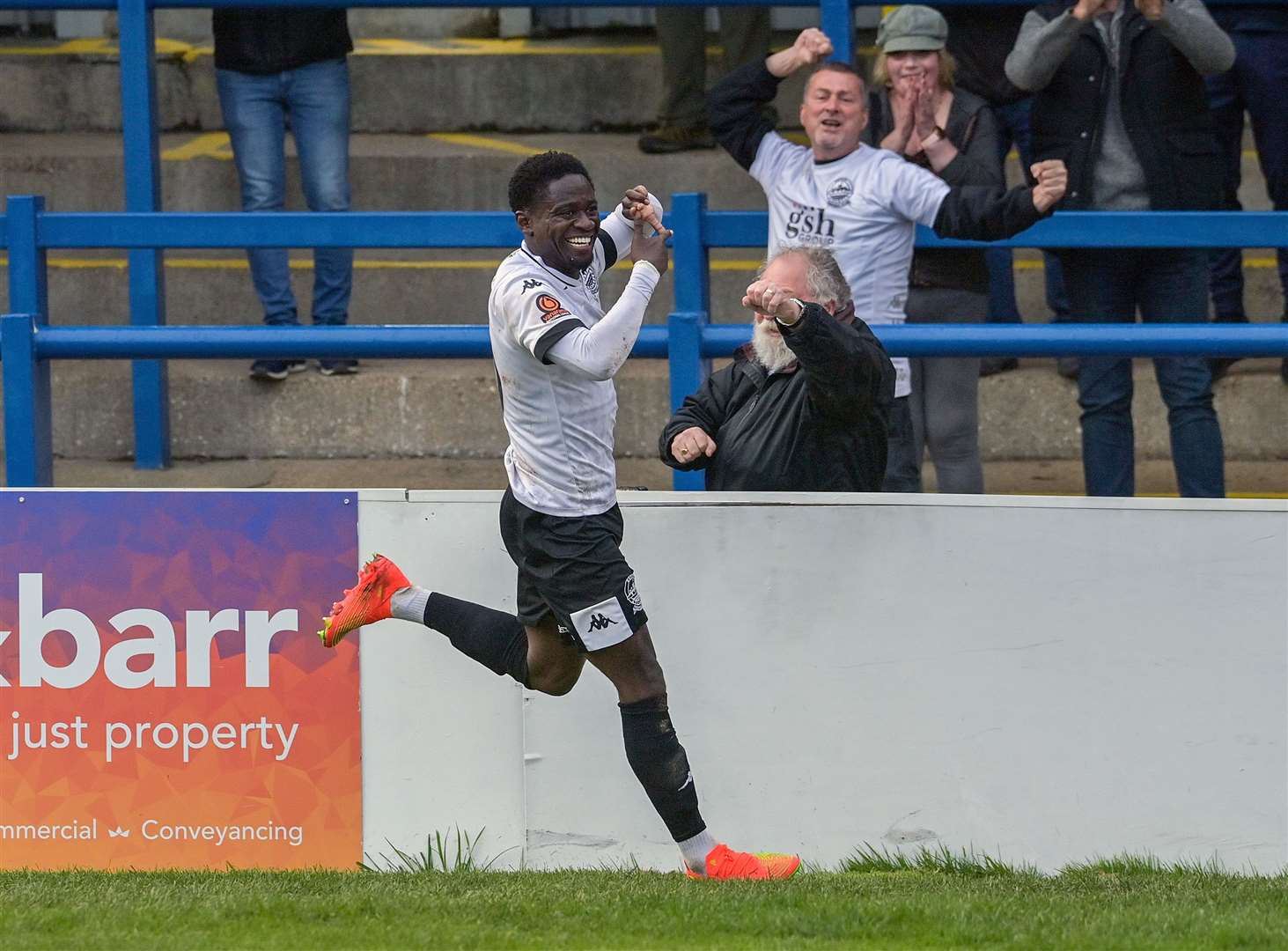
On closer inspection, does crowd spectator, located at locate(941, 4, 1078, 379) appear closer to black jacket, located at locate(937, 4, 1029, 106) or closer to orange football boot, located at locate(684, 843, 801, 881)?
black jacket, located at locate(937, 4, 1029, 106)

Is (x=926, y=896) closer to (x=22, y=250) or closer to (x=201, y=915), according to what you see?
(x=201, y=915)

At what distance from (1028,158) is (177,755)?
3822 mm

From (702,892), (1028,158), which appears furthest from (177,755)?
(1028,158)

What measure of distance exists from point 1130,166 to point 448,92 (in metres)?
4.23

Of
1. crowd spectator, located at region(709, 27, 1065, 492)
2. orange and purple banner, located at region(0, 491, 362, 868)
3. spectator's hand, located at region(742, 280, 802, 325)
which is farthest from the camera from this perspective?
crowd spectator, located at region(709, 27, 1065, 492)

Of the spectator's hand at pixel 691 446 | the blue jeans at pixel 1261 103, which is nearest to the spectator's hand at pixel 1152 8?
the blue jeans at pixel 1261 103

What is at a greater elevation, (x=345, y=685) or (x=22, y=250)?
(x=22, y=250)

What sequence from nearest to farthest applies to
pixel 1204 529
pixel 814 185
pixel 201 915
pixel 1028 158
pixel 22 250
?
pixel 201 915
pixel 1204 529
pixel 22 250
pixel 814 185
pixel 1028 158

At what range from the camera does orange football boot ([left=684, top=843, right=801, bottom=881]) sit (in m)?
4.77

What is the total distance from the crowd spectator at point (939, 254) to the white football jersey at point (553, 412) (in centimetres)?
179

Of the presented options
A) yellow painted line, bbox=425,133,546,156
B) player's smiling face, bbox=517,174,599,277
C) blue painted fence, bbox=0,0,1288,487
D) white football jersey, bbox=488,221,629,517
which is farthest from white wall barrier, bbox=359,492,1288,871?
yellow painted line, bbox=425,133,546,156

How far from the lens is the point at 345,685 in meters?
5.25

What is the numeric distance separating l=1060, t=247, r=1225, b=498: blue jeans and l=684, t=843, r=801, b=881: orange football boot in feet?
6.68

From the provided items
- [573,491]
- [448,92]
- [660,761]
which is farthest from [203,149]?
[660,761]
